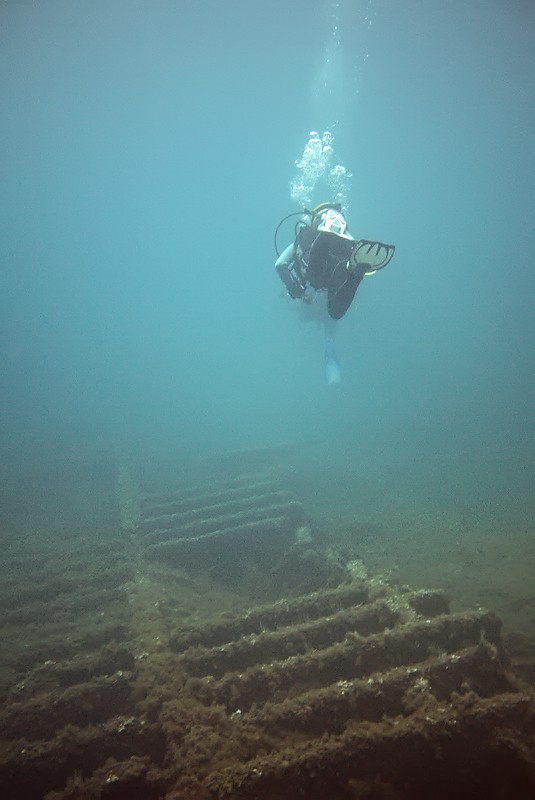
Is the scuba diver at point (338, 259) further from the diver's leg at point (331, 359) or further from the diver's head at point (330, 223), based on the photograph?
the diver's leg at point (331, 359)

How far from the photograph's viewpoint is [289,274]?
7.63 m

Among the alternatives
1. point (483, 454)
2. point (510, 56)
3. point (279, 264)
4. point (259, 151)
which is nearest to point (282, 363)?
point (259, 151)

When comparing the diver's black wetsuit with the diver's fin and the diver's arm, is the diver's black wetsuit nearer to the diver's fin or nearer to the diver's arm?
the diver's fin

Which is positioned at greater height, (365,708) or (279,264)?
(279,264)

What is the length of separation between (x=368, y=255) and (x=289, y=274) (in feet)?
7.59

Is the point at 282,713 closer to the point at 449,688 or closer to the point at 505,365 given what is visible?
the point at 449,688

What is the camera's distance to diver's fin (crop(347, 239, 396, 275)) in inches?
215

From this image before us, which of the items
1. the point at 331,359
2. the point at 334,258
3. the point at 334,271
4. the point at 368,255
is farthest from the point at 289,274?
the point at 331,359

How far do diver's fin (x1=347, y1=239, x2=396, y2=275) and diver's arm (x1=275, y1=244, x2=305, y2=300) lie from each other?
6.12ft

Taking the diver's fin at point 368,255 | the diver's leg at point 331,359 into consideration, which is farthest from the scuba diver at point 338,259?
the diver's leg at point 331,359

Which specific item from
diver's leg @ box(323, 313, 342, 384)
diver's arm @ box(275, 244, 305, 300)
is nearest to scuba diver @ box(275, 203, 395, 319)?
diver's arm @ box(275, 244, 305, 300)

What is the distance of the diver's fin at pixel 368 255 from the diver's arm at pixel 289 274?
187cm

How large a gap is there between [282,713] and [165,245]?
149 meters

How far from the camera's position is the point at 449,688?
13.9 feet
